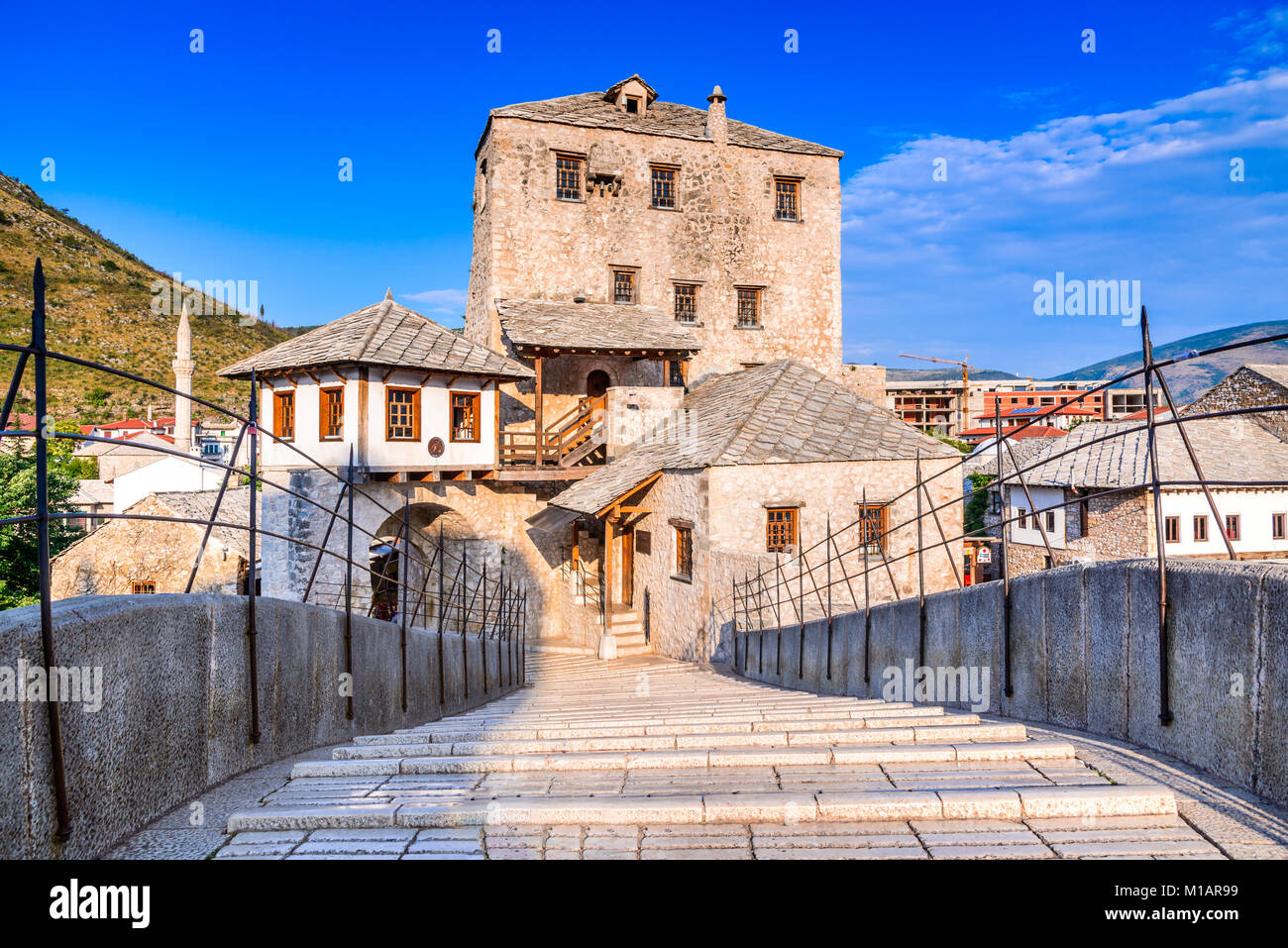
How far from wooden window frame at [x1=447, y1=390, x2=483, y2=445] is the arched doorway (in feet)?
17.2

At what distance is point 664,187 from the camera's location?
2603 cm

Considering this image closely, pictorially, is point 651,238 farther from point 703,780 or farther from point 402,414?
point 703,780

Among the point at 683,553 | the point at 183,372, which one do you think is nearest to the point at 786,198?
the point at 683,553

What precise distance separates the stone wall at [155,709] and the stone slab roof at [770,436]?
1113 cm

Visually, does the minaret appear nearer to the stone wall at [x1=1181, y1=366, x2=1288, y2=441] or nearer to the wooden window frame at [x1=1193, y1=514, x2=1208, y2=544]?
the wooden window frame at [x1=1193, y1=514, x2=1208, y2=544]

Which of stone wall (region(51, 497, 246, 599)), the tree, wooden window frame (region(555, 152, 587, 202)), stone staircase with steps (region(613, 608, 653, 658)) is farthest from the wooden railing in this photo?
the tree

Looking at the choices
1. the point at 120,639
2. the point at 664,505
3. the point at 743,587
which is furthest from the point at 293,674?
the point at 664,505

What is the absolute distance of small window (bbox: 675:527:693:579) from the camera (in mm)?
16328

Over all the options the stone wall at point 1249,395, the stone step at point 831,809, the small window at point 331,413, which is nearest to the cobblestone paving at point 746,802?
the stone step at point 831,809

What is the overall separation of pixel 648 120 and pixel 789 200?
554 cm

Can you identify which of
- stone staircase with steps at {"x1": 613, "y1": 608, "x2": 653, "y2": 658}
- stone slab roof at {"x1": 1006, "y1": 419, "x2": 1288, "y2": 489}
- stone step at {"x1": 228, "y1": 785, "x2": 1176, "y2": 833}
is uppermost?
stone slab roof at {"x1": 1006, "y1": 419, "x2": 1288, "y2": 489}

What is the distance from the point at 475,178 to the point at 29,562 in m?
18.1

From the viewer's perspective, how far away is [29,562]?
77.3 ft

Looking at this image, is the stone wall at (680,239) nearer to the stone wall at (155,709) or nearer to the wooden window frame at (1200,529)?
the wooden window frame at (1200,529)
